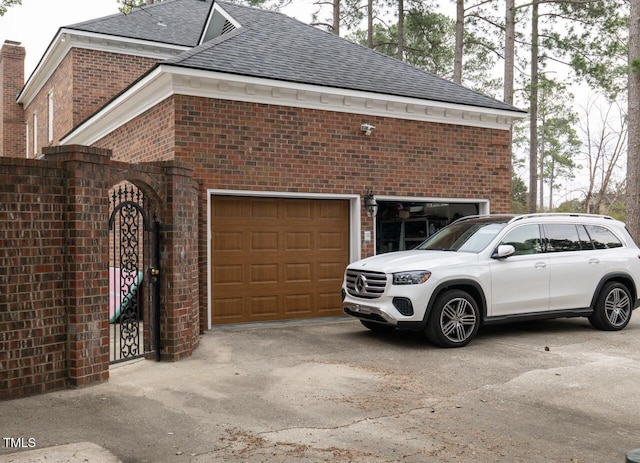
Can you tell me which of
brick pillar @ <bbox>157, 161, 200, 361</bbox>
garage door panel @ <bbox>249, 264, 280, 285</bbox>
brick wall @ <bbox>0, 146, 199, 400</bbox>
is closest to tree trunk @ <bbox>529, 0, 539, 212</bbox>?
garage door panel @ <bbox>249, 264, 280, 285</bbox>

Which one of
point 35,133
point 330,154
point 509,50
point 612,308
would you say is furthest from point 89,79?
point 612,308

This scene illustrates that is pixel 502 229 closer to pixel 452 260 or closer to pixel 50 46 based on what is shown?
pixel 452 260

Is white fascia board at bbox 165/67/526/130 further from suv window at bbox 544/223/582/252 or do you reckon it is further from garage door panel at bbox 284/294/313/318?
suv window at bbox 544/223/582/252

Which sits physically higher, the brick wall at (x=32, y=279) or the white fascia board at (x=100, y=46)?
the white fascia board at (x=100, y=46)

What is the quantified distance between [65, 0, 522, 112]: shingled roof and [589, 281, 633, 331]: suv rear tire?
464cm

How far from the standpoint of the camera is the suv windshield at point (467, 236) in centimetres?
888

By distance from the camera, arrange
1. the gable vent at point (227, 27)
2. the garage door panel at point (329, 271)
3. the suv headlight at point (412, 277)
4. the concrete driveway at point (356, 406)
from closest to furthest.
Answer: the concrete driveway at point (356, 406), the suv headlight at point (412, 277), the garage door panel at point (329, 271), the gable vent at point (227, 27)

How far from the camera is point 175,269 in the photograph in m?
7.29

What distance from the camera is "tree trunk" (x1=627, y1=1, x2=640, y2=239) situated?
15695 mm

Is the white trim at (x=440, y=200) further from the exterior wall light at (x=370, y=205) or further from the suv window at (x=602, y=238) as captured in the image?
the suv window at (x=602, y=238)

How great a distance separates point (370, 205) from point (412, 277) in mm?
3396

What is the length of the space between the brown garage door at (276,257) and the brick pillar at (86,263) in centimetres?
376

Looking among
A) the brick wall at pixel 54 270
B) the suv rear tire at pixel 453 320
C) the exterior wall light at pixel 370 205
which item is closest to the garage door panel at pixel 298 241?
the exterior wall light at pixel 370 205

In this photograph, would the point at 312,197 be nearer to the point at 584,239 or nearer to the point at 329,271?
the point at 329,271
